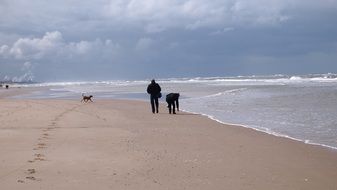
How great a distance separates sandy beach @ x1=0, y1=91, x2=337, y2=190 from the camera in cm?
691

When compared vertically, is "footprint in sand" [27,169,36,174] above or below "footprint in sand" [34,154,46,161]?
below

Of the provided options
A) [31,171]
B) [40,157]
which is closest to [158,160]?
[40,157]

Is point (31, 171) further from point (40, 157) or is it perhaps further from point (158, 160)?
point (158, 160)

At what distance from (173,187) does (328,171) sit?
295 cm

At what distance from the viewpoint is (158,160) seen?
8664 millimetres

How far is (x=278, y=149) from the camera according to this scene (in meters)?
10.1

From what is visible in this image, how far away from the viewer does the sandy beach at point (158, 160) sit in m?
6.91

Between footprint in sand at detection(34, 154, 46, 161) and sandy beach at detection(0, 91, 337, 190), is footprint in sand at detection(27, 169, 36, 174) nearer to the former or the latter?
sandy beach at detection(0, 91, 337, 190)

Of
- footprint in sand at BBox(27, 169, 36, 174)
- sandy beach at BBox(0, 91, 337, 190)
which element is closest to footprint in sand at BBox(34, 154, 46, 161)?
sandy beach at BBox(0, 91, 337, 190)

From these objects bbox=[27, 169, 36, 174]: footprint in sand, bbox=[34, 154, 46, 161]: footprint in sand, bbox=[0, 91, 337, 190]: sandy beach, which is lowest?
bbox=[0, 91, 337, 190]: sandy beach

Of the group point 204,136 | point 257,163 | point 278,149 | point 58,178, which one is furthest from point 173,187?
point 204,136

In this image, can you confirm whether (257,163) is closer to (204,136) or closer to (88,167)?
(88,167)

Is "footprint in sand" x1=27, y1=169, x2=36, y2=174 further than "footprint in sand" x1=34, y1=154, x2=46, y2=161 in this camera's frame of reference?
No

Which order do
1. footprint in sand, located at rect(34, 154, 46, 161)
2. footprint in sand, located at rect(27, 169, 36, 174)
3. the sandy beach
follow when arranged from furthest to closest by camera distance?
footprint in sand, located at rect(34, 154, 46, 161), footprint in sand, located at rect(27, 169, 36, 174), the sandy beach
